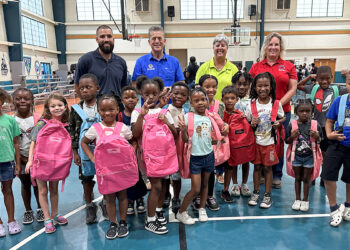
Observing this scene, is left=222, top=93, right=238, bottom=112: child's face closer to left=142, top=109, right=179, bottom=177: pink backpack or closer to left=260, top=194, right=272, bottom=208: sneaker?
left=142, top=109, right=179, bottom=177: pink backpack

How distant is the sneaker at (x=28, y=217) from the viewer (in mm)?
2703

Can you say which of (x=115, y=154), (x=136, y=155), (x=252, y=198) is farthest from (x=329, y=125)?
(x=115, y=154)

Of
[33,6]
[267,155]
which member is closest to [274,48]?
[267,155]

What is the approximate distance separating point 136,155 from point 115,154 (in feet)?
1.08

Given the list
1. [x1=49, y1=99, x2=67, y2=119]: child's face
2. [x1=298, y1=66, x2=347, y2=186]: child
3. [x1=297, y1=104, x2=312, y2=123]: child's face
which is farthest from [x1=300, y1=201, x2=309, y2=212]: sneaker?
[x1=49, y1=99, x2=67, y2=119]: child's face

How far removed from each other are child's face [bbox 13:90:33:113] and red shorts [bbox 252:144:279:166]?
95.4 inches

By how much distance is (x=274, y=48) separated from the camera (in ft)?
9.98

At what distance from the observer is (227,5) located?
1661 cm

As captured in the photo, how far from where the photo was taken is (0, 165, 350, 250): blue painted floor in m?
2.32

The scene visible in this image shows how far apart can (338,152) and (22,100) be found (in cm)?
310

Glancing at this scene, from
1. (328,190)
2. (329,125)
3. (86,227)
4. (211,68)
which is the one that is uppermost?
(211,68)

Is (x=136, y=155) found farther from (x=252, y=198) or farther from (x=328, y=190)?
(x=328, y=190)

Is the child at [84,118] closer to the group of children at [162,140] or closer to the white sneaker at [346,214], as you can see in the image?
the group of children at [162,140]

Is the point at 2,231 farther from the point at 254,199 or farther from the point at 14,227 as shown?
the point at 254,199
